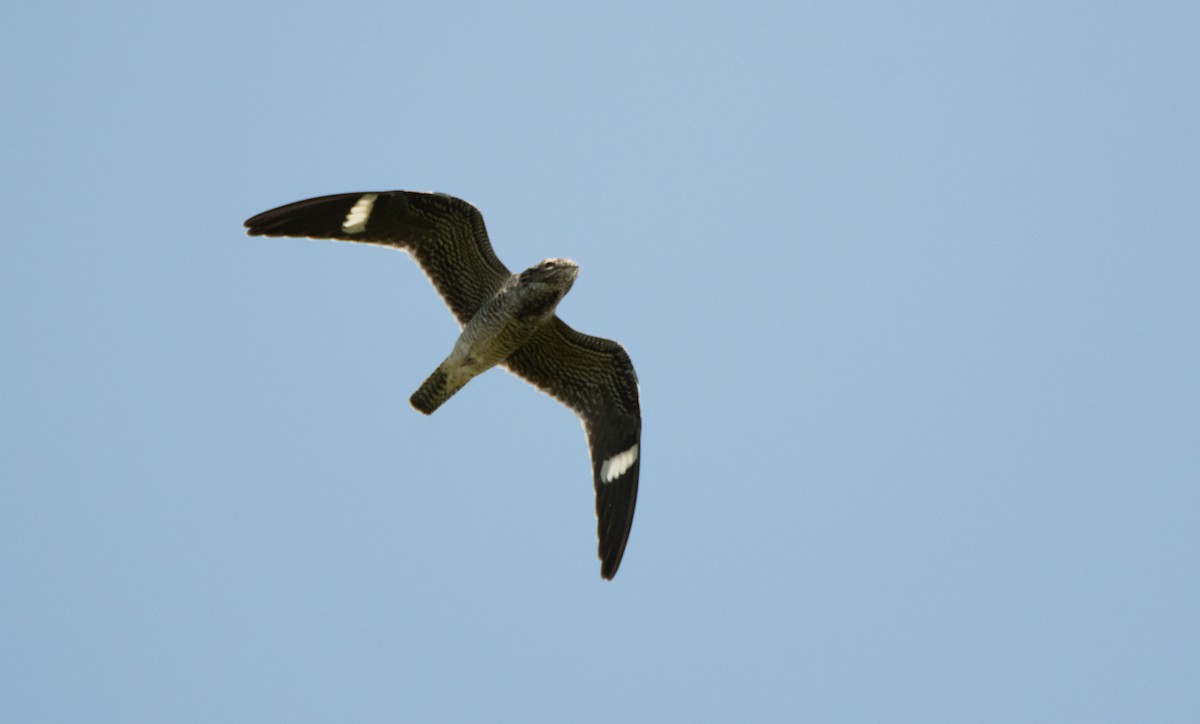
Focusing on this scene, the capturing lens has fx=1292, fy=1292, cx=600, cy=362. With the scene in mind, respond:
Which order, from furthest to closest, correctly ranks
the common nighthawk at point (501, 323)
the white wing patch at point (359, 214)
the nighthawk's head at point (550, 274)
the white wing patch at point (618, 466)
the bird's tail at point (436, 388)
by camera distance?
1. the white wing patch at point (618, 466)
2. the bird's tail at point (436, 388)
3. the white wing patch at point (359, 214)
4. the common nighthawk at point (501, 323)
5. the nighthawk's head at point (550, 274)

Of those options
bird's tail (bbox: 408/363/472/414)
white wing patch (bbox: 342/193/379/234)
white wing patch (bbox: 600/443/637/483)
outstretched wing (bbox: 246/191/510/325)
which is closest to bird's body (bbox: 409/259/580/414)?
bird's tail (bbox: 408/363/472/414)

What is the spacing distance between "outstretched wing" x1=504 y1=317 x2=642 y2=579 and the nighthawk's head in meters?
0.68

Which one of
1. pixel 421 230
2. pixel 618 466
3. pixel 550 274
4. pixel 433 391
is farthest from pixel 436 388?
pixel 618 466

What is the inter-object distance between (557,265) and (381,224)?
168 cm

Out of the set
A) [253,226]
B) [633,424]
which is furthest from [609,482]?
[253,226]

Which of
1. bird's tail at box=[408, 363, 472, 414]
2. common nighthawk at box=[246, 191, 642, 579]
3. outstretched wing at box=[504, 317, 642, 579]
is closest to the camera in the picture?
common nighthawk at box=[246, 191, 642, 579]

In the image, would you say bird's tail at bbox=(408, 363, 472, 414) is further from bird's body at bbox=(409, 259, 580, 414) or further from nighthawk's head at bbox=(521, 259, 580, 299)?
nighthawk's head at bbox=(521, 259, 580, 299)

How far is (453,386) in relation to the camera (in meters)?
11.5

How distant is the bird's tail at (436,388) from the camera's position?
11414 millimetres

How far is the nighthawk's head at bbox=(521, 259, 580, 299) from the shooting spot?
10.8 m

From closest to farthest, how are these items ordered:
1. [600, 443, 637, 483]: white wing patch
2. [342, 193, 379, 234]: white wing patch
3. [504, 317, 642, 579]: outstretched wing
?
[342, 193, 379, 234]: white wing patch → [504, 317, 642, 579]: outstretched wing → [600, 443, 637, 483]: white wing patch

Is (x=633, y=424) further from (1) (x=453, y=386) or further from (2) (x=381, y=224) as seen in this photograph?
(2) (x=381, y=224)

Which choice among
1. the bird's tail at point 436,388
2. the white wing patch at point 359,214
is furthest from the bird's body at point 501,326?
the white wing patch at point 359,214

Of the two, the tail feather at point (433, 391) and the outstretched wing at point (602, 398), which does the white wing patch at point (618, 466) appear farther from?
the tail feather at point (433, 391)
